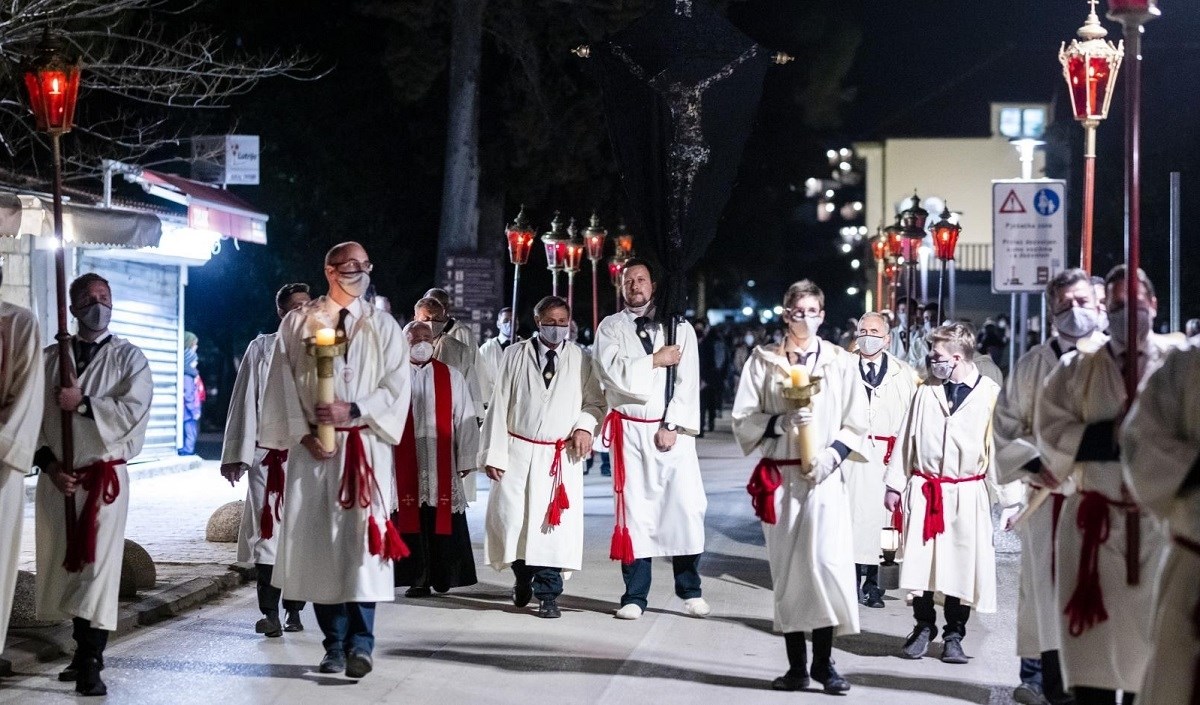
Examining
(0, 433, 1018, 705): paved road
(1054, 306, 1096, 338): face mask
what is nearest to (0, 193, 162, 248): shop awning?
(0, 433, 1018, 705): paved road

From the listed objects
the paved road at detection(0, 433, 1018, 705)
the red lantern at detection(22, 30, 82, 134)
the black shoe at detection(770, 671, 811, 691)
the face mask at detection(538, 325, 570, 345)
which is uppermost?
the red lantern at detection(22, 30, 82, 134)

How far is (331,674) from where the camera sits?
8844 mm

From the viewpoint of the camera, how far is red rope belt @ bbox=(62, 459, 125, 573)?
8.49 meters

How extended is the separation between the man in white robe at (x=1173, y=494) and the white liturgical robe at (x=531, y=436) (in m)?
6.08

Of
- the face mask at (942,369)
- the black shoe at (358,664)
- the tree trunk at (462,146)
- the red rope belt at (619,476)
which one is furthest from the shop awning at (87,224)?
the tree trunk at (462,146)

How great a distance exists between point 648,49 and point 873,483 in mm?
3577

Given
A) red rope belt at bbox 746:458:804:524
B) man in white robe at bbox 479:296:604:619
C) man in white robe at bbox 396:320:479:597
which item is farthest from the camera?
man in white robe at bbox 396:320:479:597

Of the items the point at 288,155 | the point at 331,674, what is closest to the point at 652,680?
the point at 331,674

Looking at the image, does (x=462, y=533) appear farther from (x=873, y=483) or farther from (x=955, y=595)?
(x=955, y=595)

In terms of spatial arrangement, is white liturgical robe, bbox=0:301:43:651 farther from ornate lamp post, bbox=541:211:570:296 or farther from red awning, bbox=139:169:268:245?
ornate lamp post, bbox=541:211:570:296

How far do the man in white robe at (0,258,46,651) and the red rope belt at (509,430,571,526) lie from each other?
403 cm

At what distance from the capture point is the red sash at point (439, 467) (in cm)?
1141

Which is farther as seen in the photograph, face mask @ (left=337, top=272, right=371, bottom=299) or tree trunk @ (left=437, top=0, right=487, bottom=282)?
tree trunk @ (left=437, top=0, right=487, bottom=282)

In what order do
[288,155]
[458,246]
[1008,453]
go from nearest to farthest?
[1008,453]
[458,246]
[288,155]
